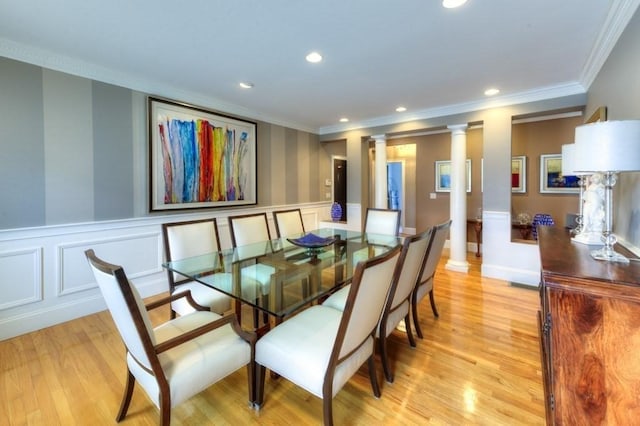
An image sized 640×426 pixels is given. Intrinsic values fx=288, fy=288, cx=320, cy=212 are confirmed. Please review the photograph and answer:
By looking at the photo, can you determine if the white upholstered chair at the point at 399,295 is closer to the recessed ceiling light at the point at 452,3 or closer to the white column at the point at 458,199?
the recessed ceiling light at the point at 452,3

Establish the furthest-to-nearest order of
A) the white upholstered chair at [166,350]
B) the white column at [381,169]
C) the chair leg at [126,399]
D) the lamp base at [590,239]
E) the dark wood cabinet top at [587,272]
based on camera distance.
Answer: the white column at [381,169]
the lamp base at [590,239]
the chair leg at [126,399]
the white upholstered chair at [166,350]
the dark wood cabinet top at [587,272]

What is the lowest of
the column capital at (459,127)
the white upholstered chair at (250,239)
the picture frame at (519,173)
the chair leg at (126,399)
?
the chair leg at (126,399)

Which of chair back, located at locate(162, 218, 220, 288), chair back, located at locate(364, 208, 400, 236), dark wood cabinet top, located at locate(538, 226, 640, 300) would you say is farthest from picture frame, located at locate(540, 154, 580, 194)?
chair back, located at locate(162, 218, 220, 288)

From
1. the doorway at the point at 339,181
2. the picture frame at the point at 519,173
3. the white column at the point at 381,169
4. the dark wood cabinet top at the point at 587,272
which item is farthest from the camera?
the doorway at the point at 339,181

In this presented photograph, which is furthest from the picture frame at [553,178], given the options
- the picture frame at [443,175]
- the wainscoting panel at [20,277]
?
the wainscoting panel at [20,277]

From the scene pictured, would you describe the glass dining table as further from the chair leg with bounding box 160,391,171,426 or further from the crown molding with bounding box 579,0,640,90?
the crown molding with bounding box 579,0,640,90

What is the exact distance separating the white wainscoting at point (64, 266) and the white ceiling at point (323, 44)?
4.96 ft

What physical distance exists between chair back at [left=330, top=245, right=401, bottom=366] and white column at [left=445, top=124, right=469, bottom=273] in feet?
10.4

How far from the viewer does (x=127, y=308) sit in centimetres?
116

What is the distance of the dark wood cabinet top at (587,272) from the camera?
3.43 feet

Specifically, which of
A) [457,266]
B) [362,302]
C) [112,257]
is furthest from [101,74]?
[457,266]

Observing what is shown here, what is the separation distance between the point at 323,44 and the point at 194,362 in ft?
7.82

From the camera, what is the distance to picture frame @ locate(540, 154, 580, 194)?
450 centimetres

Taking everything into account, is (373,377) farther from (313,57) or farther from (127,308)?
(313,57)
